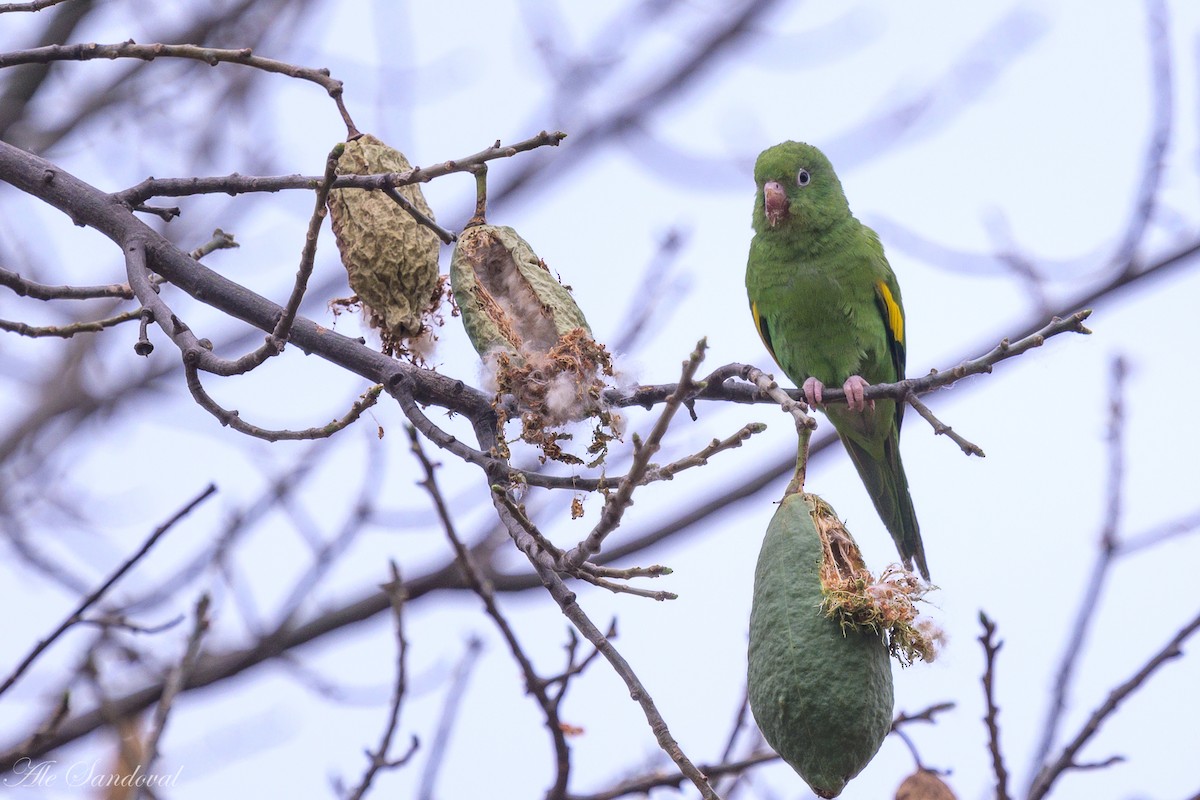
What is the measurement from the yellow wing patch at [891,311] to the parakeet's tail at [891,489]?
49 centimetres

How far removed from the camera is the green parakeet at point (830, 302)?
4.82 m

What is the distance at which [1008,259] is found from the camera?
519 cm

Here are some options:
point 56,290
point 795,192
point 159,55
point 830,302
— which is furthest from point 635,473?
point 795,192

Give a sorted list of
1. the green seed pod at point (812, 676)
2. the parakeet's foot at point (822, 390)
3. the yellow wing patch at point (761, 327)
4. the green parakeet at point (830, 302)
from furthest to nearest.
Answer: the yellow wing patch at point (761, 327), the green parakeet at point (830, 302), the parakeet's foot at point (822, 390), the green seed pod at point (812, 676)

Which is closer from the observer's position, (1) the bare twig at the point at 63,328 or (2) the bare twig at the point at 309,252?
(2) the bare twig at the point at 309,252

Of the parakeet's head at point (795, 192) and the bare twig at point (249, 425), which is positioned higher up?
the parakeet's head at point (795, 192)

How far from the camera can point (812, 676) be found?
2061 millimetres

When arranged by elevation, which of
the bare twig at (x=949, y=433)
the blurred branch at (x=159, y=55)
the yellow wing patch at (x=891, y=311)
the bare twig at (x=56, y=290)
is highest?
the yellow wing patch at (x=891, y=311)

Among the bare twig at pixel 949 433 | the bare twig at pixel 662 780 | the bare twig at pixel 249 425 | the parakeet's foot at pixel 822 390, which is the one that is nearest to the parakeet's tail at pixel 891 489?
the parakeet's foot at pixel 822 390

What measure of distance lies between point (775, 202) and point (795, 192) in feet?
0.45

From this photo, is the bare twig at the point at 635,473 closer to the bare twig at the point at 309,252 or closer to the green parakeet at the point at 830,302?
the bare twig at the point at 309,252

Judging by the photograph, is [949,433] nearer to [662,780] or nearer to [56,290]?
[662,780]

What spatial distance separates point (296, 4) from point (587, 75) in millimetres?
1818

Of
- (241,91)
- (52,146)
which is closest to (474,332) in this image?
(52,146)
